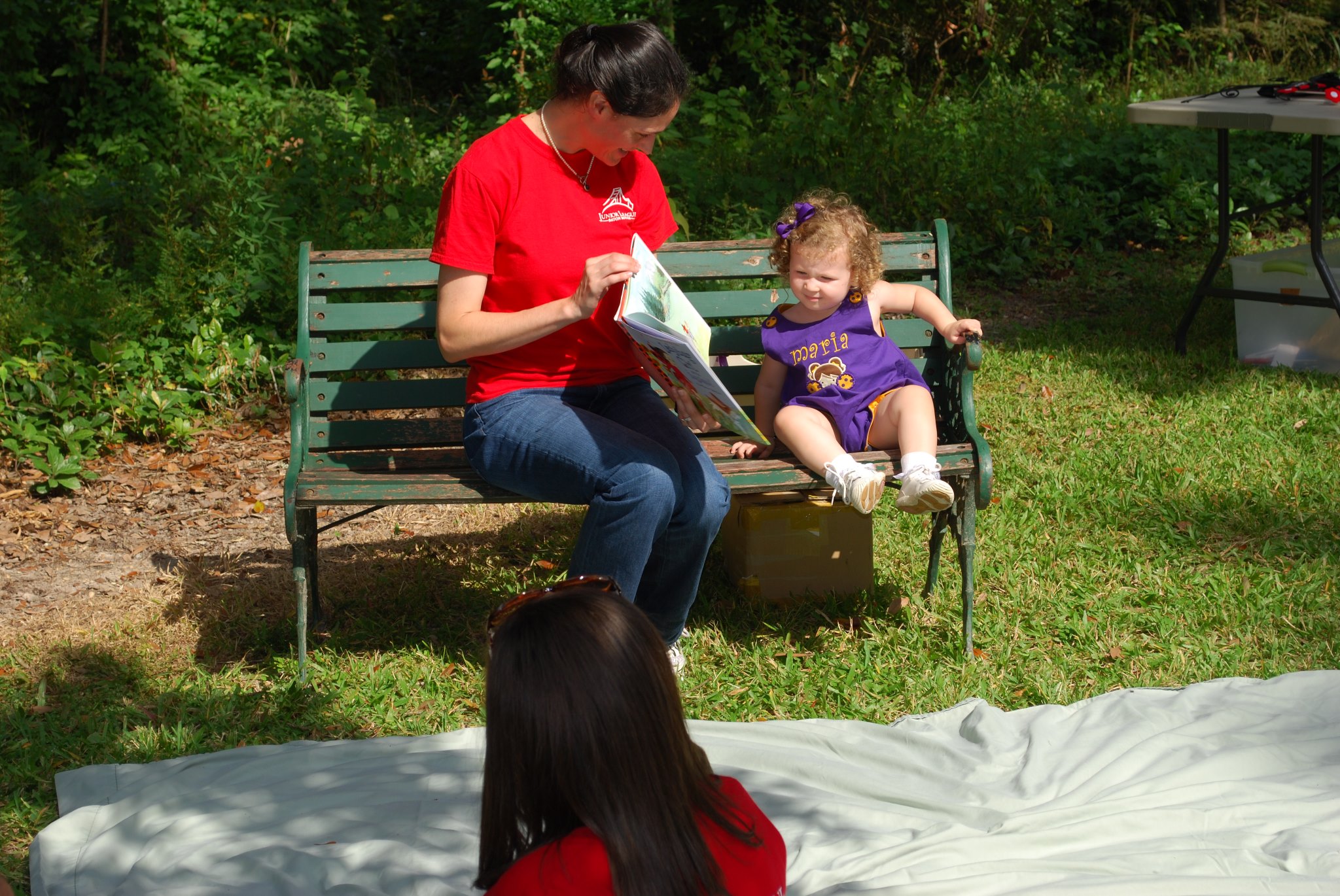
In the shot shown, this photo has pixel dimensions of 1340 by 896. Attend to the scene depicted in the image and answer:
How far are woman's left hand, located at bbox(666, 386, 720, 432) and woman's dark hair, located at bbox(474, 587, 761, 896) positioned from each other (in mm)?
1952

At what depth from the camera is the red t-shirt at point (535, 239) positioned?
327 centimetres

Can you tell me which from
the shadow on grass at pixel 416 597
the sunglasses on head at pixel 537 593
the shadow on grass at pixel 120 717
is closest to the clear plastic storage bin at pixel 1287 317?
the shadow on grass at pixel 416 597

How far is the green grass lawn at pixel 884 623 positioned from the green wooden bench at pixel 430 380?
192 millimetres

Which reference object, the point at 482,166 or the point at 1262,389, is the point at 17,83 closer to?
the point at 482,166

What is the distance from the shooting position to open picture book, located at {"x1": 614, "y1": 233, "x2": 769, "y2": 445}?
289 cm

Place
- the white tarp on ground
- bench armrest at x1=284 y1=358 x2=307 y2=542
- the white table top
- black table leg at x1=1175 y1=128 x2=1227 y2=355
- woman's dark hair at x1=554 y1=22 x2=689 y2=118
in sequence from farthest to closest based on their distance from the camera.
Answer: black table leg at x1=1175 y1=128 x2=1227 y2=355 → the white table top → bench armrest at x1=284 y1=358 x2=307 y2=542 → woman's dark hair at x1=554 y1=22 x2=689 y2=118 → the white tarp on ground

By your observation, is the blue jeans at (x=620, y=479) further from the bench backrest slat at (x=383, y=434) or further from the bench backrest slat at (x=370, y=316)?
the bench backrest slat at (x=370, y=316)

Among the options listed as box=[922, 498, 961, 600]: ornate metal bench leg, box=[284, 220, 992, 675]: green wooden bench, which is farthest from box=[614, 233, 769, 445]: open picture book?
box=[922, 498, 961, 600]: ornate metal bench leg

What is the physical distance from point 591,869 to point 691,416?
2.18 m

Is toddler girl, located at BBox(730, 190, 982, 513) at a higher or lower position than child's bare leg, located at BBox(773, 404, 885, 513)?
higher

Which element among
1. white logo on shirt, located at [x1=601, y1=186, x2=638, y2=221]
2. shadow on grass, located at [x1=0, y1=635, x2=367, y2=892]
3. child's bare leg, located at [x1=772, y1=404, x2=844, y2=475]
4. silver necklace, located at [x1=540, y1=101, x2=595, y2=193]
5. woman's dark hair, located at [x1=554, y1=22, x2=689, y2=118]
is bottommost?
shadow on grass, located at [x1=0, y1=635, x2=367, y2=892]

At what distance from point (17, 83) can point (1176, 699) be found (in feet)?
32.2

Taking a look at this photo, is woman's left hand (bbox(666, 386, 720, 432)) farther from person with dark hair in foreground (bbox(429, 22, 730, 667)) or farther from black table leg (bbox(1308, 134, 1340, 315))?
black table leg (bbox(1308, 134, 1340, 315))

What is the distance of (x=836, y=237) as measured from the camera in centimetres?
360
